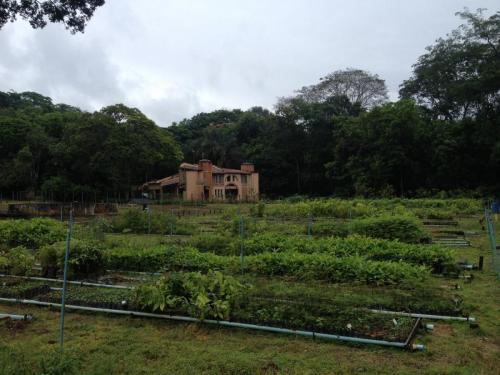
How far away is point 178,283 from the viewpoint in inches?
234

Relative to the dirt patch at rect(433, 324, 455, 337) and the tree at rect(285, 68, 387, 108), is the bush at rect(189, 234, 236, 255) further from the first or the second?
the tree at rect(285, 68, 387, 108)

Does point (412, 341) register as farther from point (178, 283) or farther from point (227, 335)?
point (178, 283)

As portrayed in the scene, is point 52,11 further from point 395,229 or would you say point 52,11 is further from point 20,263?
point 395,229

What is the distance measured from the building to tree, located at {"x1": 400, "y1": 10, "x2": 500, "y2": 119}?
772 inches

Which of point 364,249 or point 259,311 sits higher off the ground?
point 364,249

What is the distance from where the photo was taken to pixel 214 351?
183 inches

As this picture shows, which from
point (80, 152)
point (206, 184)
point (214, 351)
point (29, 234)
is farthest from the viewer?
point (206, 184)

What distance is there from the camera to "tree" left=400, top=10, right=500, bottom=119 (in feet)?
112

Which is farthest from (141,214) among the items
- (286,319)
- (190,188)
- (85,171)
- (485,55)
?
(485,55)

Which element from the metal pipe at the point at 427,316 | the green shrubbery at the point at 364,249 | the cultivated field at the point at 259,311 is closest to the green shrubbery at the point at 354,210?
the green shrubbery at the point at 364,249

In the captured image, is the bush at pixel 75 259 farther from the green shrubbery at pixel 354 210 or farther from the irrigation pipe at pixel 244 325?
the green shrubbery at pixel 354 210

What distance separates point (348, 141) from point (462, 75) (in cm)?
1189

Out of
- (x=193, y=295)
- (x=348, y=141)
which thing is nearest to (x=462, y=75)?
(x=348, y=141)

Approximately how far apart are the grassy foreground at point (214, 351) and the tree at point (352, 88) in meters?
48.9
